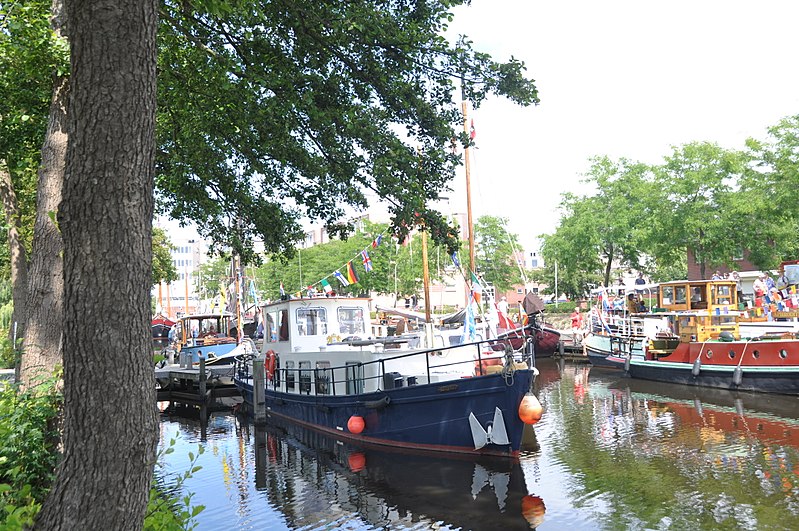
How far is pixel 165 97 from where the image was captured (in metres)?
10.6

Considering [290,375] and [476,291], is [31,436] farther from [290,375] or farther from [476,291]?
[476,291]

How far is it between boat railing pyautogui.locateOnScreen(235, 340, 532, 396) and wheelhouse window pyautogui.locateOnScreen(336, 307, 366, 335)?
1639 millimetres

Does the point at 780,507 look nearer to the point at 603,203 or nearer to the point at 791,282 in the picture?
the point at 791,282

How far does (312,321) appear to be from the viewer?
18500mm

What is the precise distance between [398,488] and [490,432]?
2.36m

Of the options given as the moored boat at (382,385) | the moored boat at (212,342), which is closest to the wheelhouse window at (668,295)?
the moored boat at (382,385)

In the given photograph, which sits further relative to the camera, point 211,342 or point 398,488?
point 211,342

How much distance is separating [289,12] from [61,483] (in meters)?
6.83

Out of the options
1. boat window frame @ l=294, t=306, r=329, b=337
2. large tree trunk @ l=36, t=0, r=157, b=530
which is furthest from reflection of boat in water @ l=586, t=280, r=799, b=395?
large tree trunk @ l=36, t=0, r=157, b=530

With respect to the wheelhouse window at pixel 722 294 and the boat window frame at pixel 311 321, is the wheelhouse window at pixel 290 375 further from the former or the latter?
the wheelhouse window at pixel 722 294

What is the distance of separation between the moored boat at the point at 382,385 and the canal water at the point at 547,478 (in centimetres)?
50

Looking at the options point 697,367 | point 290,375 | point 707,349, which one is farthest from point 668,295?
point 290,375

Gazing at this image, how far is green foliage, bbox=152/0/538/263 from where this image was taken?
8.51m

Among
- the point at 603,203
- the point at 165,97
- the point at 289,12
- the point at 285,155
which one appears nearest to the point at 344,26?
the point at 289,12
